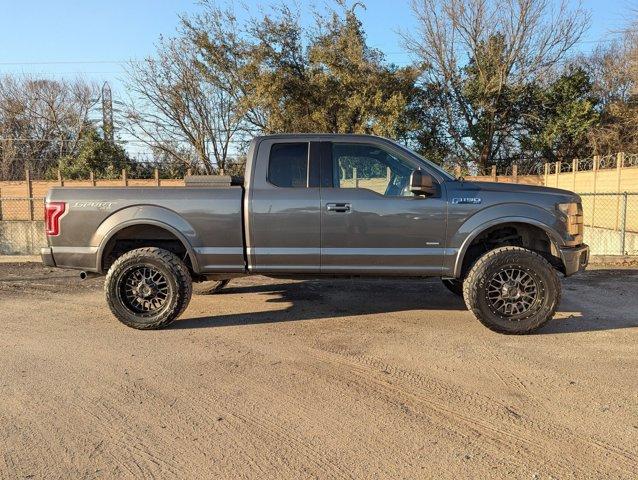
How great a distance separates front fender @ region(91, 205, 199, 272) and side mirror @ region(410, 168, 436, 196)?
2380mm

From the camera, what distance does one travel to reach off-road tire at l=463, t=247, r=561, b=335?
198 inches

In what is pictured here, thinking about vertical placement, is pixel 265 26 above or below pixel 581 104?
above

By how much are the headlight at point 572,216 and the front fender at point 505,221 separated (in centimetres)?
11

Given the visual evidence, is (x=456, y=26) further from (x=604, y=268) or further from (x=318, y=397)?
(x=318, y=397)

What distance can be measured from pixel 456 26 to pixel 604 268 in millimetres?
23656

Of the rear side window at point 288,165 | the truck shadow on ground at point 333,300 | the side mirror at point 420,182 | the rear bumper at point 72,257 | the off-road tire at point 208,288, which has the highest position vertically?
the rear side window at point 288,165

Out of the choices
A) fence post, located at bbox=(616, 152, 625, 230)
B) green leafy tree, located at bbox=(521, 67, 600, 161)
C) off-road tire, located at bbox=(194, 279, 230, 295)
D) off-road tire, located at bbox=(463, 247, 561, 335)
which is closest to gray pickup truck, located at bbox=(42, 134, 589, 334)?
off-road tire, located at bbox=(463, 247, 561, 335)

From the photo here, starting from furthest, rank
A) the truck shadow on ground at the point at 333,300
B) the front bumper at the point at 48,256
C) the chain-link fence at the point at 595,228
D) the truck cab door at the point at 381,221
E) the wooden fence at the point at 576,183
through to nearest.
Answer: the wooden fence at the point at 576,183, the chain-link fence at the point at 595,228, the truck shadow on ground at the point at 333,300, the front bumper at the point at 48,256, the truck cab door at the point at 381,221

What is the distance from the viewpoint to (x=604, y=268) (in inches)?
364

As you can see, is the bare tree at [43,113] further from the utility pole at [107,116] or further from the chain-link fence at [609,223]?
the chain-link fence at [609,223]

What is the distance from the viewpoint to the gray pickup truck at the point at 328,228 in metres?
5.12

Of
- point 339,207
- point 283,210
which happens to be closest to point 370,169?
point 339,207

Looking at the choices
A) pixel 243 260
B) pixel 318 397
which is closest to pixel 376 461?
pixel 318 397

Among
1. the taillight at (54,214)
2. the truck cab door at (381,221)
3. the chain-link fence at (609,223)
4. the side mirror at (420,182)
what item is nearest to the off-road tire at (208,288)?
the taillight at (54,214)
